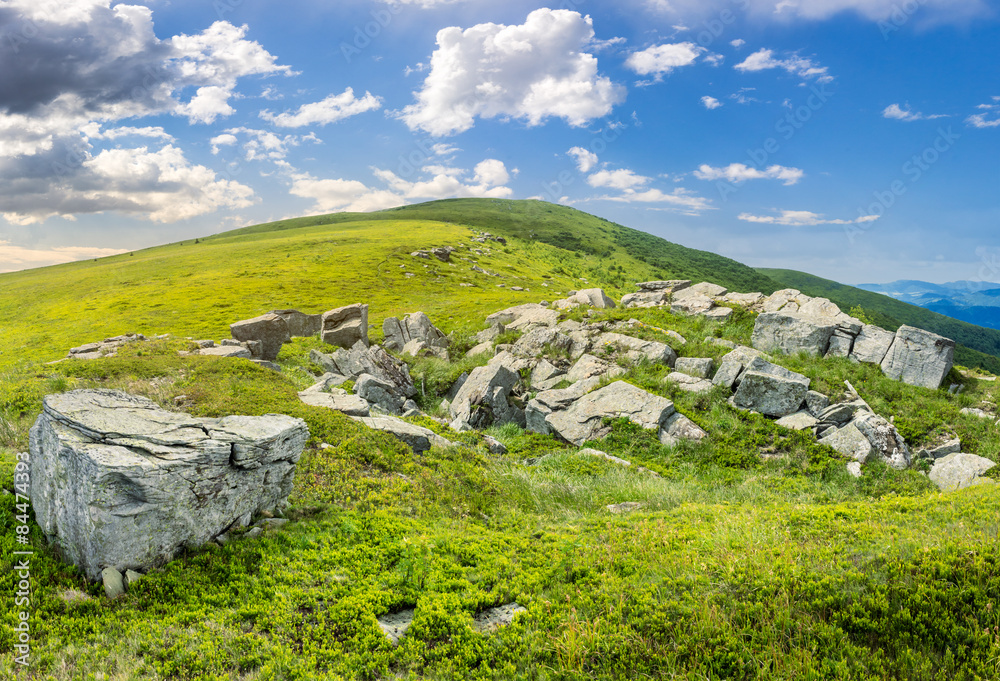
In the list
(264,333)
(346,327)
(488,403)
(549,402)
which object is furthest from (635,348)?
(264,333)

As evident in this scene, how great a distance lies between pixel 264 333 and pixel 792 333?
35.2m

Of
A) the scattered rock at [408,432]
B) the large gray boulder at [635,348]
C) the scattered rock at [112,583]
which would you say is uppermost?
the large gray boulder at [635,348]

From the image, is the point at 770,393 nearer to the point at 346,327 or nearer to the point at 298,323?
the point at 346,327

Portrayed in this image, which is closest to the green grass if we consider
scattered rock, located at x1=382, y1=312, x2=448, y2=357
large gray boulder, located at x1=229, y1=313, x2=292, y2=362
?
large gray boulder, located at x1=229, y1=313, x2=292, y2=362

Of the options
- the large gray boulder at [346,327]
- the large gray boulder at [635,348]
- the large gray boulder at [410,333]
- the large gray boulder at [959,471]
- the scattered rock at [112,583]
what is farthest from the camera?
the large gray boulder at [410,333]

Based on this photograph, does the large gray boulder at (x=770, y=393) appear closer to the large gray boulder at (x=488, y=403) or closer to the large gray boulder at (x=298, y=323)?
the large gray boulder at (x=488, y=403)

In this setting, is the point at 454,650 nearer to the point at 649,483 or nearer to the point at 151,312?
the point at 649,483

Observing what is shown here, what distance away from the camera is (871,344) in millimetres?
22469

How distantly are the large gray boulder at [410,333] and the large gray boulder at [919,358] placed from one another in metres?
27.3

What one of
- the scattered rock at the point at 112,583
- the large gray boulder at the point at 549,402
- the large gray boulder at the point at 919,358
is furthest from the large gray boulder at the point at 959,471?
the scattered rock at the point at 112,583

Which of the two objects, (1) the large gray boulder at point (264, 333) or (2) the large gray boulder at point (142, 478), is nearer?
(2) the large gray boulder at point (142, 478)

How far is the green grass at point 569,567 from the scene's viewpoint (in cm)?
691

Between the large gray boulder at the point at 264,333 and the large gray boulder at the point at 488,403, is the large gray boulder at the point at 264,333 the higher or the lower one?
the higher one

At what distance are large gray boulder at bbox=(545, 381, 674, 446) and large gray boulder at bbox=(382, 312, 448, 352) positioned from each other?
18.1 metres
